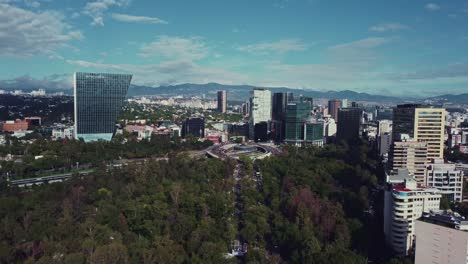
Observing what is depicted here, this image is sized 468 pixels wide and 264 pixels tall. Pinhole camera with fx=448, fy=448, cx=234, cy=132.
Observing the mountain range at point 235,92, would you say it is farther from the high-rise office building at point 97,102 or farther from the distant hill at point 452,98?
the high-rise office building at point 97,102

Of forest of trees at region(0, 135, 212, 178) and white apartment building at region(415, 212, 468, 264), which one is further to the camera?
forest of trees at region(0, 135, 212, 178)

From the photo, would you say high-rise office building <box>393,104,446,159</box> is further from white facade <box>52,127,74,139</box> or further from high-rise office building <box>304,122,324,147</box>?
white facade <box>52,127,74,139</box>

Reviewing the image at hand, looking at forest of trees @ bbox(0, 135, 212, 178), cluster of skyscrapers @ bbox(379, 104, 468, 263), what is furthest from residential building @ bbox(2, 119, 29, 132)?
cluster of skyscrapers @ bbox(379, 104, 468, 263)

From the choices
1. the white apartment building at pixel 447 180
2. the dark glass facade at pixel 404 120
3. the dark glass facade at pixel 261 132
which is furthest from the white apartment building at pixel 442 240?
the dark glass facade at pixel 261 132

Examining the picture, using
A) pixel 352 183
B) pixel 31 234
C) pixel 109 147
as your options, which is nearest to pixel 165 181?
pixel 31 234

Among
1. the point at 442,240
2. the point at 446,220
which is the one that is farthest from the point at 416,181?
the point at 442,240

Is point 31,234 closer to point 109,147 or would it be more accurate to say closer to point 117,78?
point 109,147

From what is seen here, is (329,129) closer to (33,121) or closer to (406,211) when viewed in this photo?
(33,121)
